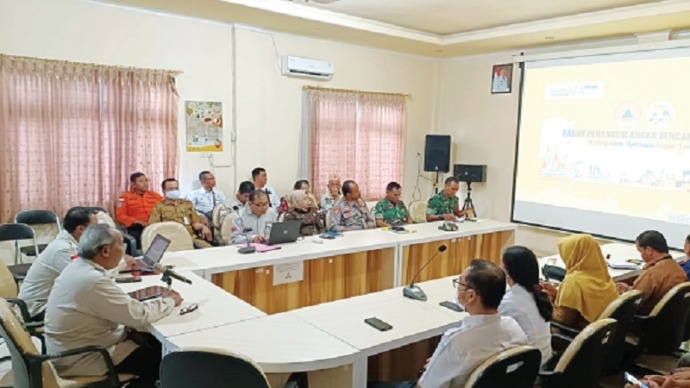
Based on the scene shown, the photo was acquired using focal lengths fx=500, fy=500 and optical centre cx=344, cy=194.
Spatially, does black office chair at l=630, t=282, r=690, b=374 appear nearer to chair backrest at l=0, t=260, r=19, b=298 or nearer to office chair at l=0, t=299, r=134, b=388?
office chair at l=0, t=299, r=134, b=388

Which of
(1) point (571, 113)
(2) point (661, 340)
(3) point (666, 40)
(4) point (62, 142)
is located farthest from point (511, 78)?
A: (4) point (62, 142)

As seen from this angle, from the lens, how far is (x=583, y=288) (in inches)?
108

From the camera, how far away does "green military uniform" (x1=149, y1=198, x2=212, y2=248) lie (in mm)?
5238

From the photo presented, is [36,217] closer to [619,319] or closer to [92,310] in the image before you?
[92,310]

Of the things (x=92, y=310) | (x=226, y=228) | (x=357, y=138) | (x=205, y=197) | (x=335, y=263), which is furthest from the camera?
(x=357, y=138)

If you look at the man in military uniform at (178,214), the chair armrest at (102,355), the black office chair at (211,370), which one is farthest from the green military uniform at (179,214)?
the black office chair at (211,370)

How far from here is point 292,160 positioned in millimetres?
6840

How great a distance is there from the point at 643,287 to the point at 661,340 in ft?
1.23

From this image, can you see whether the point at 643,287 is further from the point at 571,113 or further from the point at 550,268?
the point at 571,113

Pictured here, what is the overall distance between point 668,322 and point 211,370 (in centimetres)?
258

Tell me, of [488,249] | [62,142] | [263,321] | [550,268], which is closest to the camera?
[263,321]

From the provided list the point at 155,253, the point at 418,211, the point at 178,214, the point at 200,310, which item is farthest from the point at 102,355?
the point at 418,211

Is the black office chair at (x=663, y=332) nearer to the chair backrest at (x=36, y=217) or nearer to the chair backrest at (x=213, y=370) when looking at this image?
the chair backrest at (x=213, y=370)

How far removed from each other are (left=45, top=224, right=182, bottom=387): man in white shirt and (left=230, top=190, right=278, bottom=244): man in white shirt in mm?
1981
